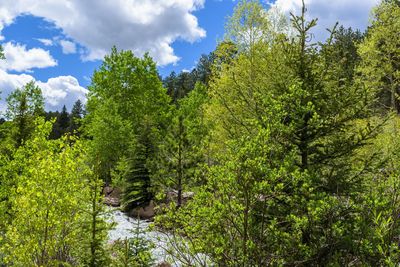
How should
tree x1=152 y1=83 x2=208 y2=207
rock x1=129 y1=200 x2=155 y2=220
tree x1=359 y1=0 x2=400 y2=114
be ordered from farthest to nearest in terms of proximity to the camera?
1. tree x1=359 y1=0 x2=400 y2=114
2. rock x1=129 y1=200 x2=155 y2=220
3. tree x1=152 y1=83 x2=208 y2=207

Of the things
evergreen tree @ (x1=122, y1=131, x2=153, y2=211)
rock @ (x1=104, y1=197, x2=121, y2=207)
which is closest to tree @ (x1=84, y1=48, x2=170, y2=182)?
rock @ (x1=104, y1=197, x2=121, y2=207)

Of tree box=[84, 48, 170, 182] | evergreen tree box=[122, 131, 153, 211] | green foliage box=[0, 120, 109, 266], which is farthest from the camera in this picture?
tree box=[84, 48, 170, 182]

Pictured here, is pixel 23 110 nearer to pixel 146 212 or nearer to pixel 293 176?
pixel 146 212

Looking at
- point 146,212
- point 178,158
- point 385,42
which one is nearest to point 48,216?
point 178,158

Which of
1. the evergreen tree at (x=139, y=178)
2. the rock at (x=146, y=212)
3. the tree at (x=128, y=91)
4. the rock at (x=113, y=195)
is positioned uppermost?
the tree at (x=128, y=91)

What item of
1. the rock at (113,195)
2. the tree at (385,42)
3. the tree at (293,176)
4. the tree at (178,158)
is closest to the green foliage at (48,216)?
the tree at (293,176)

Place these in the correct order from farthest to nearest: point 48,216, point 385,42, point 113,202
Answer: point 385,42, point 113,202, point 48,216

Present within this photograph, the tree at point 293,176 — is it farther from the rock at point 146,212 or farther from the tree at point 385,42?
the tree at point 385,42

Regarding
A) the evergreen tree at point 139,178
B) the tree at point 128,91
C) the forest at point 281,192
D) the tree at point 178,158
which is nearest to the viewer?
the forest at point 281,192

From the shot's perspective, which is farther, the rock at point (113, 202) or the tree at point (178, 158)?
the rock at point (113, 202)

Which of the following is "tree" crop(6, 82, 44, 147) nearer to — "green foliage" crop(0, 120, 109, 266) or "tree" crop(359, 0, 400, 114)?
"green foliage" crop(0, 120, 109, 266)

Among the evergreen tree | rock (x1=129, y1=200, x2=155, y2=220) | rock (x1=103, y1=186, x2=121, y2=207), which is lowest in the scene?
rock (x1=129, y1=200, x2=155, y2=220)

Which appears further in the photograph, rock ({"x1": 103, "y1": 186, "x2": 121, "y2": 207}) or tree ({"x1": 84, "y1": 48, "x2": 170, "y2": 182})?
tree ({"x1": 84, "y1": 48, "x2": 170, "y2": 182})

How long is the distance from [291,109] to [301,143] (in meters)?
0.85
